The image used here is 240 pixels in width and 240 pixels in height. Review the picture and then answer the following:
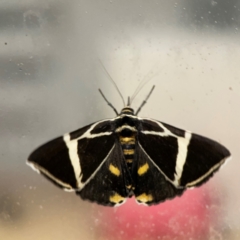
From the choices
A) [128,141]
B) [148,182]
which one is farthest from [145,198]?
[128,141]

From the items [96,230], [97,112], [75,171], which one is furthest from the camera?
[97,112]

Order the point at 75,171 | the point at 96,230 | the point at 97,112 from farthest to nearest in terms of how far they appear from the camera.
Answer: the point at 97,112 < the point at 96,230 < the point at 75,171

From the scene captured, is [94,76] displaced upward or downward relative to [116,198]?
upward

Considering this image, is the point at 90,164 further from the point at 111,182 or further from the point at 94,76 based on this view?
the point at 94,76

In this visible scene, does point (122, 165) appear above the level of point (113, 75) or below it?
below

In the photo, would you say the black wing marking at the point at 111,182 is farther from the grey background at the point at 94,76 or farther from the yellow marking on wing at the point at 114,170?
the grey background at the point at 94,76

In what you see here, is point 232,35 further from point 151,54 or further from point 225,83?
point 151,54

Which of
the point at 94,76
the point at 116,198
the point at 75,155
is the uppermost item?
the point at 94,76

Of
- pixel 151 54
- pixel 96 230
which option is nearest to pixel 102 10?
pixel 151 54
